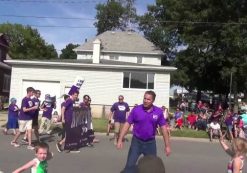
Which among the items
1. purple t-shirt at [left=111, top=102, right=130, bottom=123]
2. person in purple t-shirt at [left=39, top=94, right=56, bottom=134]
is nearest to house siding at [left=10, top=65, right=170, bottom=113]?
person in purple t-shirt at [left=39, top=94, right=56, bottom=134]

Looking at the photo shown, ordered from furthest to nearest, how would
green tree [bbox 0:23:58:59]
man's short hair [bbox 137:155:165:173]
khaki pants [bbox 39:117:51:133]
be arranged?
green tree [bbox 0:23:58:59], khaki pants [bbox 39:117:51:133], man's short hair [bbox 137:155:165:173]

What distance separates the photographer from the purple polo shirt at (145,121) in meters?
9.14

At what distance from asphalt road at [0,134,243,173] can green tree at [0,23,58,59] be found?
62484 millimetres

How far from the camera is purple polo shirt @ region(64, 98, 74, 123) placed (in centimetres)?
1527

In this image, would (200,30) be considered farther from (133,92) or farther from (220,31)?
(133,92)

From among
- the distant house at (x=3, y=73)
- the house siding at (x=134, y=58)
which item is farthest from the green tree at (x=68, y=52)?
the distant house at (x=3, y=73)

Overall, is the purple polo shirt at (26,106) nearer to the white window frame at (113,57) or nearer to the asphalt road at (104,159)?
the asphalt road at (104,159)

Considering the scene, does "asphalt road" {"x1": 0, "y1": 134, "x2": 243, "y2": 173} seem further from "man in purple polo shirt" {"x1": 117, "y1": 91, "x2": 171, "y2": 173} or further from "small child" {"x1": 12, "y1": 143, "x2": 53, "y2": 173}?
"small child" {"x1": 12, "y1": 143, "x2": 53, "y2": 173}

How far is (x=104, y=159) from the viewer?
45.3 feet

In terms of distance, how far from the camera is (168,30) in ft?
171

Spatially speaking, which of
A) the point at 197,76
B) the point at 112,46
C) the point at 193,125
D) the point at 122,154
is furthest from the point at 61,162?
the point at 112,46

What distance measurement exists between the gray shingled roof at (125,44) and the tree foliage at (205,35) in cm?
273

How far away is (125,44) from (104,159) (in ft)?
155

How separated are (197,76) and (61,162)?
131 ft
